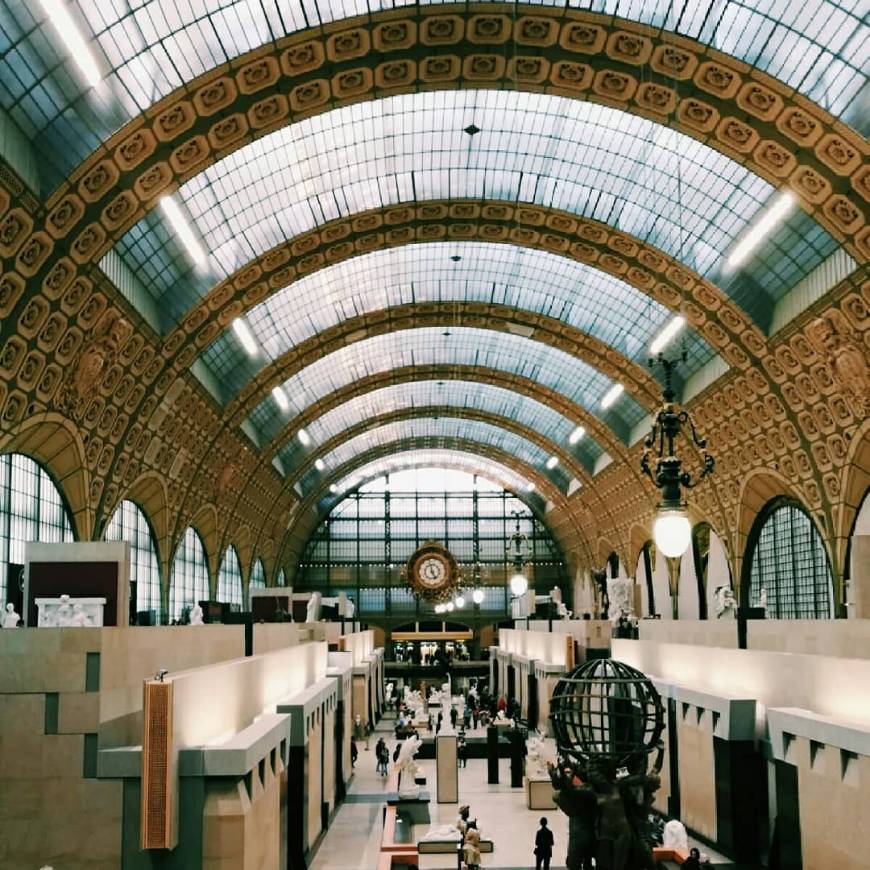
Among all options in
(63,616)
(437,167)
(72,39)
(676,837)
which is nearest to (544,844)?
(676,837)

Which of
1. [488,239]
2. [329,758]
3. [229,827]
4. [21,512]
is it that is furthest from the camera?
[488,239]

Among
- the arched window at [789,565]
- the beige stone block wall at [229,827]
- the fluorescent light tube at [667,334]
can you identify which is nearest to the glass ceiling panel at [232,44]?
the fluorescent light tube at [667,334]

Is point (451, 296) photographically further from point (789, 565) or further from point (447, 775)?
point (447, 775)

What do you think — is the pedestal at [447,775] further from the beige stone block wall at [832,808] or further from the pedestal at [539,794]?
the beige stone block wall at [832,808]

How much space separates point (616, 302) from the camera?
42219 millimetres

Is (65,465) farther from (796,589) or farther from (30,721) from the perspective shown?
(796,589)

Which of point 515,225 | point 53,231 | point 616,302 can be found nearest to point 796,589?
point 616,302

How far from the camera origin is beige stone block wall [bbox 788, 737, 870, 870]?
14477 mm

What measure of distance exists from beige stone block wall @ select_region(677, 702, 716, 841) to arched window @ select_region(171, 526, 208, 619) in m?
25.1

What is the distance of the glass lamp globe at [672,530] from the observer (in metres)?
11.7

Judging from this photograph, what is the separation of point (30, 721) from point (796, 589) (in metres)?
30.6

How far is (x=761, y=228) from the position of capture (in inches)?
1204

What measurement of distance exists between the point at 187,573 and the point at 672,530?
38574 millimetres

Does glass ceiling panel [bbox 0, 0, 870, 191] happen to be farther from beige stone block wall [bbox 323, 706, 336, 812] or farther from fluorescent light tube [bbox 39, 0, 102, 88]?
beige stone block wall [bbox 323, 706, 336, 812]
